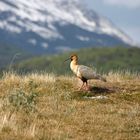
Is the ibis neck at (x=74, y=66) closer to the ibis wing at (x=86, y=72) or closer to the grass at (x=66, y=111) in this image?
the ibis wing at (x=86, y=72)

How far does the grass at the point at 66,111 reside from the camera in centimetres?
1391

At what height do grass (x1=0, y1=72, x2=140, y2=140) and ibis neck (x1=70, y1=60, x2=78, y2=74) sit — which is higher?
ibis neck (x1=70, y1=60, x2=78, y2=74)

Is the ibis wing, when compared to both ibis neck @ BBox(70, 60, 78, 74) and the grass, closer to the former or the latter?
ibis neck @ BBox(70, 60, 78, 74)

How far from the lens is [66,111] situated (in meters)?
17.0

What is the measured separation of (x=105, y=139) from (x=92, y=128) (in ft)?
4.43

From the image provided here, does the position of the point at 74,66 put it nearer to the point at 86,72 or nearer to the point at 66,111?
the point at 86,72

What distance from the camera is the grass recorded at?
13914 millimetres

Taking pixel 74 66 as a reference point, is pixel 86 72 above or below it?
below

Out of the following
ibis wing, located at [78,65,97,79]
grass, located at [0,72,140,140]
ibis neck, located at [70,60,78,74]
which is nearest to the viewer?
grass, located at [0,72,140,140]

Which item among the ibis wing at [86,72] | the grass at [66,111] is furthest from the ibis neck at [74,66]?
the grass at [66,111]

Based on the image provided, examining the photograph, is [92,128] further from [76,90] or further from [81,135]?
[76,90]

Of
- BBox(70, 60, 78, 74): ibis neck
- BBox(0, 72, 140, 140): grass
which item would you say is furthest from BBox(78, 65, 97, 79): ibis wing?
BBox(0, 72, 140, 140): grass

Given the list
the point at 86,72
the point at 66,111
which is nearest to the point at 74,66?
the point at 86,72

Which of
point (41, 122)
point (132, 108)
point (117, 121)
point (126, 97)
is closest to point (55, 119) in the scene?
point (41, 122)
